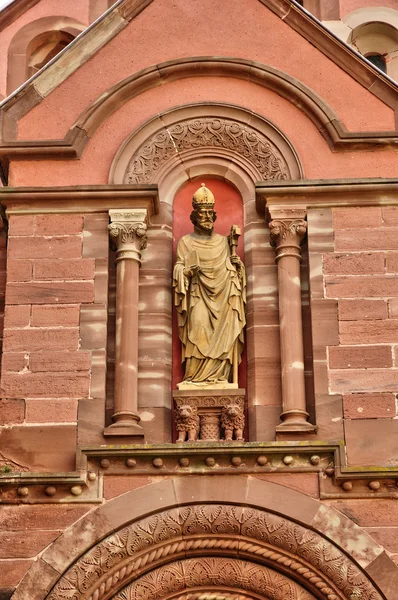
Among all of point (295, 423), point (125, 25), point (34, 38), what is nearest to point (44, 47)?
point (34, 38)

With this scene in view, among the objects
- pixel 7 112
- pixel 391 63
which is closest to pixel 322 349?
pixel 7 112

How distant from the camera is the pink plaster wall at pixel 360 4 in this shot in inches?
773

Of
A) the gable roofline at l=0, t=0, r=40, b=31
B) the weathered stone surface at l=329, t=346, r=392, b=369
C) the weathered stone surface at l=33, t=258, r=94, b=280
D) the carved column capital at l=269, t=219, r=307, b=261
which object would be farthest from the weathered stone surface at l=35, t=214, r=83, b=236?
the gable roofline at l=0, t=0, r=40, b=31

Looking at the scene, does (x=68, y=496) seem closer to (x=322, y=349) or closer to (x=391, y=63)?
(x=322, y=349)

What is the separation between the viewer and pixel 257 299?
15.8 metres

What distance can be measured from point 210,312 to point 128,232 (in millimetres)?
1121

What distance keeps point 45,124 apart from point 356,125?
307 centimetres

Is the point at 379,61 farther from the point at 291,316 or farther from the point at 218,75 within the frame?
the point at 291,316

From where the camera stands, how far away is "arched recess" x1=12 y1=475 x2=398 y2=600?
14.3 m

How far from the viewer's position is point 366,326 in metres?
15.4

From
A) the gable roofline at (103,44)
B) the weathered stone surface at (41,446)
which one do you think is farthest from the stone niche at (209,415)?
the gable roofline at (103,44)

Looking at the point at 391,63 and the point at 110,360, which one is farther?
the point at 391,63

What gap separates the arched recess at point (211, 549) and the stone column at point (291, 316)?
2.32 feet

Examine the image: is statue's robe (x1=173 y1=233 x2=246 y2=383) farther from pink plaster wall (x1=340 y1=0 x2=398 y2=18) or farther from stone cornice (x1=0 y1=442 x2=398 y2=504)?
pink plaster wall (x1=340 y1=0 x2=398 y2=18)
